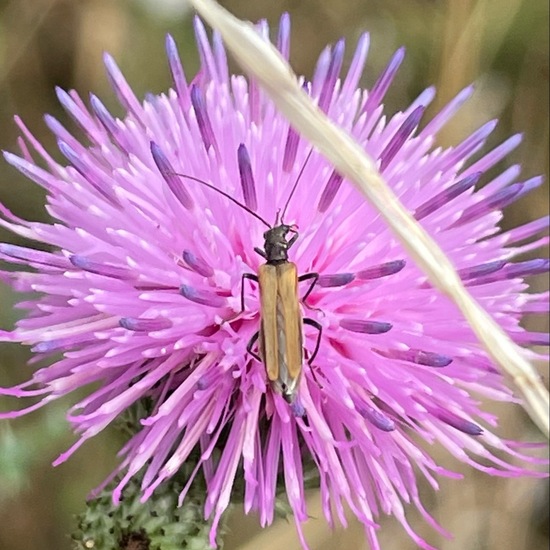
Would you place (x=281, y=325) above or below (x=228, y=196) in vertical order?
below

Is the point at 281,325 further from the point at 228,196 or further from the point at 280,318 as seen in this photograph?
the point at 228,196

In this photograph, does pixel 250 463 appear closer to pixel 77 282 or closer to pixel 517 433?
pixel 77 282

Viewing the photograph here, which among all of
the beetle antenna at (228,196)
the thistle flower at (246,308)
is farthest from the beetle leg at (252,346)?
the beetle antenna at (228,196)

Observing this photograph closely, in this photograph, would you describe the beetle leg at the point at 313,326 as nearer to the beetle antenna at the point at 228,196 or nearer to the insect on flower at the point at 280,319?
the insect on flower at the point at 280,319

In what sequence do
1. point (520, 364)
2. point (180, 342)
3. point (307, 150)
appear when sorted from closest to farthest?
1. point (520, 364)
2. point (180, 342)
3. point (307, 150)

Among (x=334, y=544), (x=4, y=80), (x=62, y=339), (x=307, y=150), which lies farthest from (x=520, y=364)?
(x=4, y=80)

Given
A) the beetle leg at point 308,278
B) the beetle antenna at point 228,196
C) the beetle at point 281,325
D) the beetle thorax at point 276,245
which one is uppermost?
the beetle antenna at point 228,196

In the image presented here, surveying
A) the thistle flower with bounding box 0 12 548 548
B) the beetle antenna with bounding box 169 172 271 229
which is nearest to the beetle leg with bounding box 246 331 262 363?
the thistle flower with bounding box 0 12 548 548

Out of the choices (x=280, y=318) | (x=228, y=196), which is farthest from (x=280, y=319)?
(x=228, y=196)
